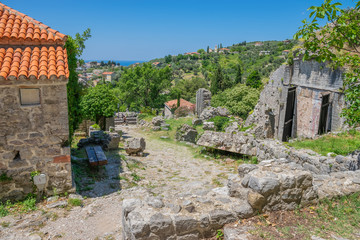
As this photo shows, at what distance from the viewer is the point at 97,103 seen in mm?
17953

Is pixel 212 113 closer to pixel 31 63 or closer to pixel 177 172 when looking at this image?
pixel 177 172

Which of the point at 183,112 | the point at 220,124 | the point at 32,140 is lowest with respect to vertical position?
the point at 183,112

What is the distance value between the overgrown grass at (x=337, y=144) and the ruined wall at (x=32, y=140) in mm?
7834

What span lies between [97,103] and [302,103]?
1267 centimetres

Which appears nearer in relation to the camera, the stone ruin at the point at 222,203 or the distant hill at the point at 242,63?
the stone ruin at the point at 222,203

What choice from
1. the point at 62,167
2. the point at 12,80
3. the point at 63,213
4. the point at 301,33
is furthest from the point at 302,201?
the point at 12,80

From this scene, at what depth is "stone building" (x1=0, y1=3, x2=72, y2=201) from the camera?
21.0 feet

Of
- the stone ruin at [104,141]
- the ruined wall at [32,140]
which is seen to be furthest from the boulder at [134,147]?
the ruined wall at [32,140]

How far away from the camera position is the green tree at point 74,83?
31.6 ft

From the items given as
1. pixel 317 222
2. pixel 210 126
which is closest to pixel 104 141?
pixel 210 126

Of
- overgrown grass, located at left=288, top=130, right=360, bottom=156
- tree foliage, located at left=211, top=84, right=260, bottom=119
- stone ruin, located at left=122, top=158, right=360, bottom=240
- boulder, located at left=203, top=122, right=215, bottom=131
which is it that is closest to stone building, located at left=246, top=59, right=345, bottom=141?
overgrown grass, located at left=288, top=130, right=360, bottom=156

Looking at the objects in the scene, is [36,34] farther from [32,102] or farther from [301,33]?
[301,33]

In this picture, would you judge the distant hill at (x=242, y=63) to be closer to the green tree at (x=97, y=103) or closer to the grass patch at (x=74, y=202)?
the green tree at (x=97, y=103)

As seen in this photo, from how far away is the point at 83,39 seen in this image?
1545 cm
